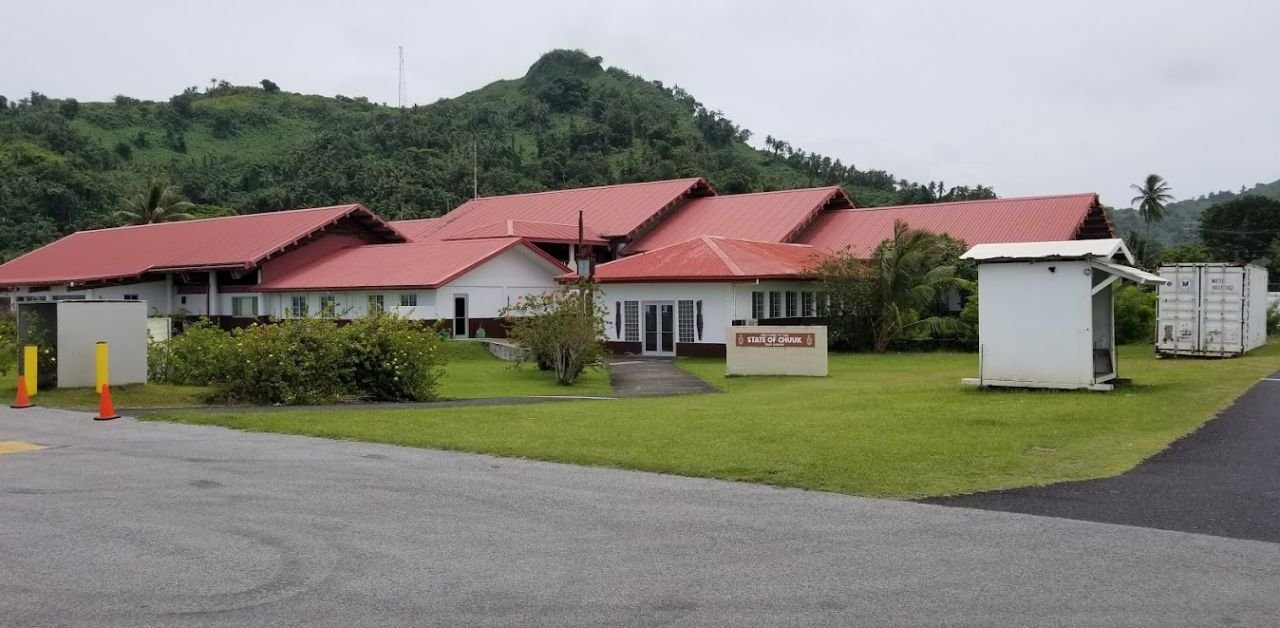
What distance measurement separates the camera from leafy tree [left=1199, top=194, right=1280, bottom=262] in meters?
78.9

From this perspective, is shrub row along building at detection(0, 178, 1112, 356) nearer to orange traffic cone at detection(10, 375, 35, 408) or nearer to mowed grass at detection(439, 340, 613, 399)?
mowed grass at detection(439, 340, 613, 399)

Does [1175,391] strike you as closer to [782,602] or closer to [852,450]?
[852,450]

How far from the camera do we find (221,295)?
4581 cm

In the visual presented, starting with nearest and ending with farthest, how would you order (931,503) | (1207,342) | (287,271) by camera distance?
(931,503) < (1207,342) < (287,271)

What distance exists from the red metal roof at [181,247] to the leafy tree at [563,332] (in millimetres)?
20840

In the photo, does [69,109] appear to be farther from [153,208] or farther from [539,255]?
[539,255]

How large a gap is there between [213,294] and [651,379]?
26.8 metres

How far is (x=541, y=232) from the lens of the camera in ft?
152

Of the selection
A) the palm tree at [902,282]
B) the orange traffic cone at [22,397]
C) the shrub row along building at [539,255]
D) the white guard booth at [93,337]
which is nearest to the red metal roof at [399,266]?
the shrub row along building at [539,255]

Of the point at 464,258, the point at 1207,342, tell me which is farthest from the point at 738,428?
the point at 464,258

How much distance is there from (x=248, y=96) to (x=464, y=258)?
97450mm

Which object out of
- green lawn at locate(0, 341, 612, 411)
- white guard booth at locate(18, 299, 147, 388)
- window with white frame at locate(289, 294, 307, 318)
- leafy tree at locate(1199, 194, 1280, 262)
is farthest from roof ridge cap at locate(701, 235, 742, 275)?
leafy tree at locate(1199, 194, 1280, 262)

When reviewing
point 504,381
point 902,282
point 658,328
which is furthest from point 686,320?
point 504,381

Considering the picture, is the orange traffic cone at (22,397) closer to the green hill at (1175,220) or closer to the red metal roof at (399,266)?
the red metal roof at (399,266)
